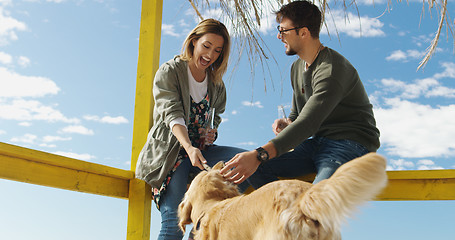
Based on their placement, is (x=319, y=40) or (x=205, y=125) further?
(x=205, y=125)

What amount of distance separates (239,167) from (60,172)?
44.2 inches

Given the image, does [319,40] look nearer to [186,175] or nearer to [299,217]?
[186,175]

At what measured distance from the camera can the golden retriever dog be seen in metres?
1.16

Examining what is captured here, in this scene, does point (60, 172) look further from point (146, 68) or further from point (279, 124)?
point (279, 124)

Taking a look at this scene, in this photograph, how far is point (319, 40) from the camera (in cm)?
232

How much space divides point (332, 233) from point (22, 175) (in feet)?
5.29

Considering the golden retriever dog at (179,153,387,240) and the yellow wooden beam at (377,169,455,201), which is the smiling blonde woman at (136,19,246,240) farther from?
the yellow wooden beam at (377,169,455,201)

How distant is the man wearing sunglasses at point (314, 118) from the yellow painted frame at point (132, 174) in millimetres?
303

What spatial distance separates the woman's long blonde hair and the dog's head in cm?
100

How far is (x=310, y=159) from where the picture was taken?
2330 mm

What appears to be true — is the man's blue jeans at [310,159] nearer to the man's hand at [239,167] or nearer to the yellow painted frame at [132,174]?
the yellow painted frame at [132,174]

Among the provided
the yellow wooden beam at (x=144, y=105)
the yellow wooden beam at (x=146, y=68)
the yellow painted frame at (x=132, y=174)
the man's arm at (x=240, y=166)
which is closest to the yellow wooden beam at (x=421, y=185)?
the yellow painted frame at (x=132, y=174)

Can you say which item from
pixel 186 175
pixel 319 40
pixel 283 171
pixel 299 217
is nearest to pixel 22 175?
pixel 186 175

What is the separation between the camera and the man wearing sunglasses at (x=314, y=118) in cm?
188
